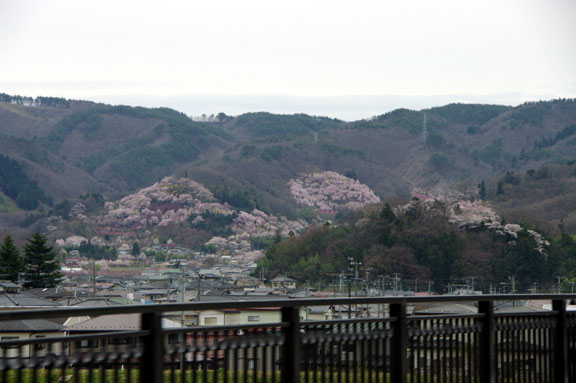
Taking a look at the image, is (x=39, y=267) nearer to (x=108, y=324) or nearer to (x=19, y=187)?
(x=108, y=324)

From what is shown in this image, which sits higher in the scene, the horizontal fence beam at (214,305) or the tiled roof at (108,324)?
the horizontal fence beam at (214,305)

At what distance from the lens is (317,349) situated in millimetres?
4398

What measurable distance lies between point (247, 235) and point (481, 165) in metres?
62.1

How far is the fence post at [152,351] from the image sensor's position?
3689 millimetres

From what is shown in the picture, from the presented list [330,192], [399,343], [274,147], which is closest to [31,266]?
[399,343]

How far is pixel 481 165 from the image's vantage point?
507 feet

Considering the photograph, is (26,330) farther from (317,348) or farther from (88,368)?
(317,348)

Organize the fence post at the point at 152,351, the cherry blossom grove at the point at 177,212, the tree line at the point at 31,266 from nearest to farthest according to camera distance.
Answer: the fence post at the point at 152,351, the tree line at the point at 31,266, the cherry blossom grove at the point at 177,212

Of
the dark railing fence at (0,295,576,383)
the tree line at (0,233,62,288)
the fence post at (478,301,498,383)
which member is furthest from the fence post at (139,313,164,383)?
the tree line at (0,233,62,288)

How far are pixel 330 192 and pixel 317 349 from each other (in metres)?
130

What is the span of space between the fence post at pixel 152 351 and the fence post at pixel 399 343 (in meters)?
1.58

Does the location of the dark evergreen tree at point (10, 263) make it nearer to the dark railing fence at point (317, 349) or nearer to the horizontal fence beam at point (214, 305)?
the dark railing fence at point (317, 349)

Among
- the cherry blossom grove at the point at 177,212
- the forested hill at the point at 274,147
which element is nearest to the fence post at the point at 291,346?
the cherry blossom grove at the point at 177,212

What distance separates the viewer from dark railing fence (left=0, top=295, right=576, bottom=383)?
3.45 m
